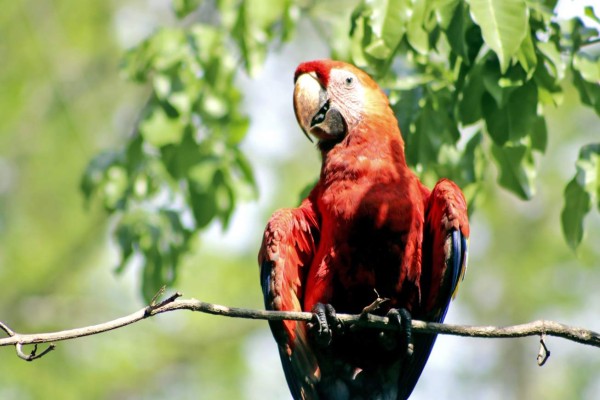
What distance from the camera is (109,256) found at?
13.5 meters

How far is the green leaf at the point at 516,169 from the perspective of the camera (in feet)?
11.5

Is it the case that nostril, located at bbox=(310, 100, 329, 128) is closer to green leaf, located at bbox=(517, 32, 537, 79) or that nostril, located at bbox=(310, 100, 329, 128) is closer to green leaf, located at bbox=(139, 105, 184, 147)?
green leaf, located at bbox=(139, 105, 184, 147)

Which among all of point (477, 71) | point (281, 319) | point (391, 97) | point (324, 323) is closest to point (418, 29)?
point (477, 71)

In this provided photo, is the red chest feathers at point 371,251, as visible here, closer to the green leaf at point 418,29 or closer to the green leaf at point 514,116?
the green leaf at point 514,116

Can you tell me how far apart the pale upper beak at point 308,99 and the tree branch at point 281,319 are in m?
1.33

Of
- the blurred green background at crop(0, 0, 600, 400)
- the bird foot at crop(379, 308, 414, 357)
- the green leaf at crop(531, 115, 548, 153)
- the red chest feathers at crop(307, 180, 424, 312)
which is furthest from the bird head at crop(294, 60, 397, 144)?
the blurred green background at crop(0, 0, 600, 400)

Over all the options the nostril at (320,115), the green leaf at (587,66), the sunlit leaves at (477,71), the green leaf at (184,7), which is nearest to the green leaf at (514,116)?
the sunlit leaves at (477,71)

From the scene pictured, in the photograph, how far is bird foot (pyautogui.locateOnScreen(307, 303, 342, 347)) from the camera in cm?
298

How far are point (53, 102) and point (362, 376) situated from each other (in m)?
9.52

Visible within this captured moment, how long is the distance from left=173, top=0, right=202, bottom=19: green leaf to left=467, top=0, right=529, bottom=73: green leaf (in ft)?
6.28

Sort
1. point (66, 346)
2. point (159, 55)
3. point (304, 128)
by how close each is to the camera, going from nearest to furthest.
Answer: point (304, 128), point (159, 55), point (66, 346)

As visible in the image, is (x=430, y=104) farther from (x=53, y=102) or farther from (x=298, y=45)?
(x=298, y=45)

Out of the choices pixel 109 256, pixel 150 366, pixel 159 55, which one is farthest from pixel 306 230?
pixel 109 256

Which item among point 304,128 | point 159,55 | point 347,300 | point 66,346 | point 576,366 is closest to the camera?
point 347,300
